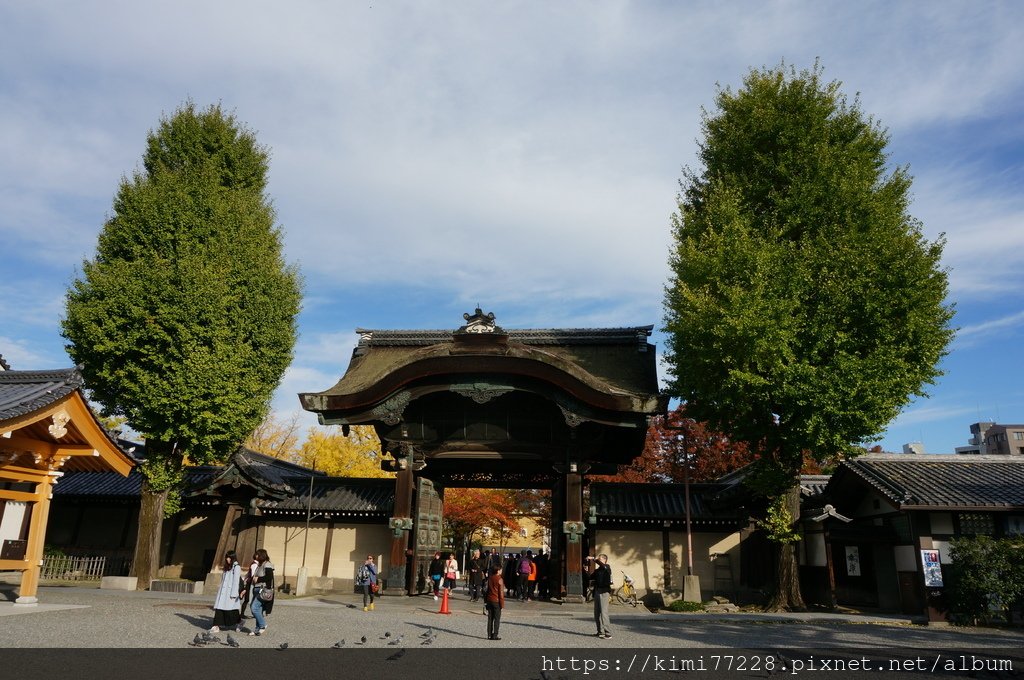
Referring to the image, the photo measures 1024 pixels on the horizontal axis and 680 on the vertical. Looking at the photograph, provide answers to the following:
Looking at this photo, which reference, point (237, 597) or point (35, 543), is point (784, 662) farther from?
point (35, 543)

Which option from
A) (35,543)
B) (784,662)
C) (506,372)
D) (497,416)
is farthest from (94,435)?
(784,662)

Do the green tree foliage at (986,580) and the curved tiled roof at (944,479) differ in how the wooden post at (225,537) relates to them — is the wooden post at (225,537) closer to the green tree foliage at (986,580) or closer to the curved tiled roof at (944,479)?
the curved tiled roof at (944,479)

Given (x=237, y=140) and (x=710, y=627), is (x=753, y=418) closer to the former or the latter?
(x=710, y=627)

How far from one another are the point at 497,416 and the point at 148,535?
1152cm

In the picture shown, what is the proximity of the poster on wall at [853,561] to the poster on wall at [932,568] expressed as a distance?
381 cm

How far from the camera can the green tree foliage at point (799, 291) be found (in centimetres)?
1614

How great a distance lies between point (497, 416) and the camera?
20.6m

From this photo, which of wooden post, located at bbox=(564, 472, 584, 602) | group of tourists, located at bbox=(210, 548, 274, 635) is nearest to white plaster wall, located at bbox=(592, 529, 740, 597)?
wooden post, located at bbox=(564, 472, 584, 602)

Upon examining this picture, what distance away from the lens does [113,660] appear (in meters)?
8.83

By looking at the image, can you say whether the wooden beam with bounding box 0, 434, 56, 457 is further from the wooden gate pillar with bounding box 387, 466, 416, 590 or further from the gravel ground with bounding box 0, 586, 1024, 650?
the wooden gate pillar with bounding box 387, 466, 416, 590

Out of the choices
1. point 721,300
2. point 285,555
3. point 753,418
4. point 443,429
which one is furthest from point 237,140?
point 753,418

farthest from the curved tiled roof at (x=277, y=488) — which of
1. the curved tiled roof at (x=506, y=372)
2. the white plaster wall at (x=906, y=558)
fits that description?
the white plaster wall at (x=906, y=558)

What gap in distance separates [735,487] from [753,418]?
3484mm

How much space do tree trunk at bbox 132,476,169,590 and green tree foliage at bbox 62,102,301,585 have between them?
4 cm
